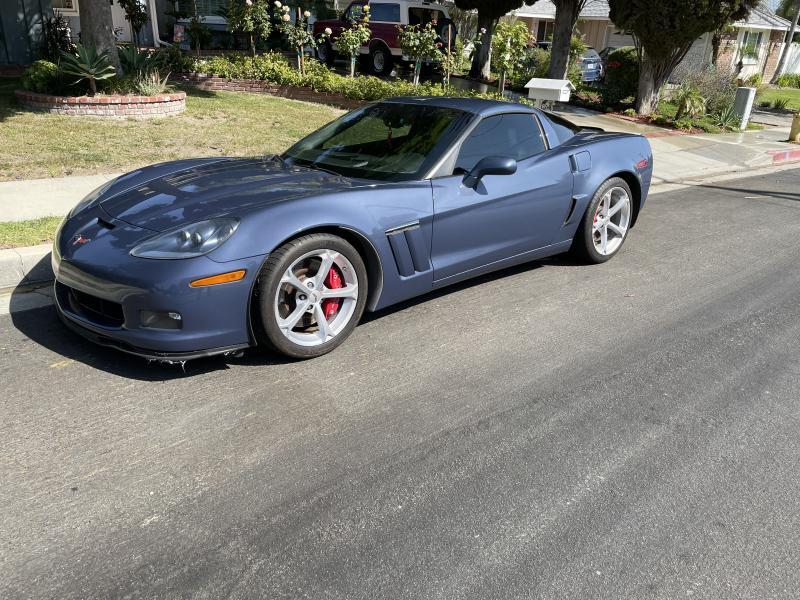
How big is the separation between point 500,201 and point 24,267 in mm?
3386

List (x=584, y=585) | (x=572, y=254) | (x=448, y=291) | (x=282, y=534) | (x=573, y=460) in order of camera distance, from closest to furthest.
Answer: (x=584, y=585)
(x=282, y=534)
(x=573, y=460)
(x=448, y=291)
(x=572, y=254)

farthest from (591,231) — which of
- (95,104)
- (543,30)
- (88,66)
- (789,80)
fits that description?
(543,30)

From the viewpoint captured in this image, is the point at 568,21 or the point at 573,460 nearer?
the point at 573,460

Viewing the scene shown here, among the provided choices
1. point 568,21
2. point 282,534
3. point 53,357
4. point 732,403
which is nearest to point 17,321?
point 53,357

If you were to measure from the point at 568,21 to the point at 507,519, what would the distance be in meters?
16.5

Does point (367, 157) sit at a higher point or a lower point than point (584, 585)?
higher

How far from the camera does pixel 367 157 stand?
459cm

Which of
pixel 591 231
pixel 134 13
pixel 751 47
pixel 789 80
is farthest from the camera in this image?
pixel 789 80

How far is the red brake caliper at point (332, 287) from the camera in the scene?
12.5 ft

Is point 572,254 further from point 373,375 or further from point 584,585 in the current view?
point 584,585

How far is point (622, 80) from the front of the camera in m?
17.4

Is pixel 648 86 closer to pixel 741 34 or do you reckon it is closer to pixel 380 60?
pixel 380 60

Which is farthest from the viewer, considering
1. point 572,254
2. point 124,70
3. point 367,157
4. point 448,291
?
point 124,70

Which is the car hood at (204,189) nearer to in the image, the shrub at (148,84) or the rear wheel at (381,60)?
the shrub at (148,84)
